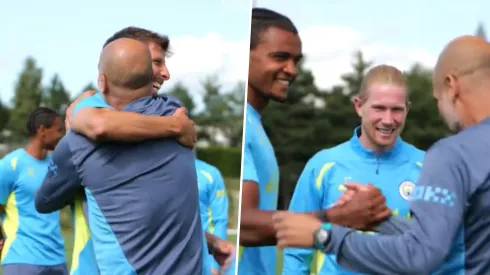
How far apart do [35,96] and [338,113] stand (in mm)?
17061

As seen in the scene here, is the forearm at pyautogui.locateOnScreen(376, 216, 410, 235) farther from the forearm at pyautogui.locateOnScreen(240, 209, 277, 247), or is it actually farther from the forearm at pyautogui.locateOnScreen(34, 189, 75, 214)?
the forearm at pyautogui.locateOnScreen(34, 189, 75, 214)

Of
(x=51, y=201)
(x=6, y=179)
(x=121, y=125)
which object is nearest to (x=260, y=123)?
(x=121, y=125)

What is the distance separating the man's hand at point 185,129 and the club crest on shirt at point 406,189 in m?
0.64

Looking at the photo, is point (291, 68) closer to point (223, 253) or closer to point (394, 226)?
point (394, 226)

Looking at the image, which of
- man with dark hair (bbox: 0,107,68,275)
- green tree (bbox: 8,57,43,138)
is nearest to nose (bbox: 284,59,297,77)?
man with dark hair (bbox: 0,107,68,275)

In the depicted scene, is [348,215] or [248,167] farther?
[248,167]

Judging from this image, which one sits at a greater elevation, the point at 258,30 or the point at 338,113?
the point at 258,30

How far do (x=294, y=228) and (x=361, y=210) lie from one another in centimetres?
19

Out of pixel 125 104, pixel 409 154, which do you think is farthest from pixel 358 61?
pixel 125 104

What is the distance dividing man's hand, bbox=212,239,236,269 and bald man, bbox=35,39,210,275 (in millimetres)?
283

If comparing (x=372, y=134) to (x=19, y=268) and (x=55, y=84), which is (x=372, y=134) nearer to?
(x=19, y=268)

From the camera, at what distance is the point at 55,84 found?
1705 cm

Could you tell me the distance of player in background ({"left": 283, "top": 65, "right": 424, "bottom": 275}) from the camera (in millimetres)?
2396

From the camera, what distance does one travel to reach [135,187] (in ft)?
8.44
